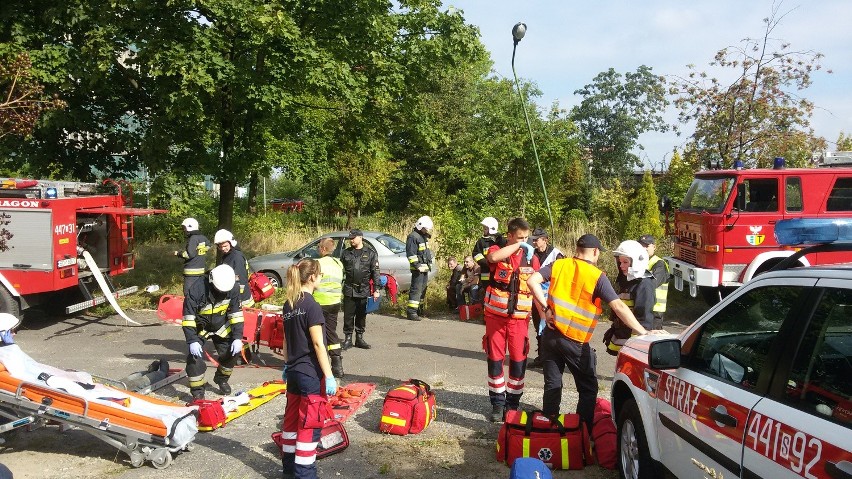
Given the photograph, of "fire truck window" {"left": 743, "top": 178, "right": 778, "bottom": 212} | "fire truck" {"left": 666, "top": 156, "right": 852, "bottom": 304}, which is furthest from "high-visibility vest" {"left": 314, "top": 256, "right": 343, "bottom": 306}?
"fire truck window" {"left": 743, "top": 178, "right": 778, "bottom": 212}

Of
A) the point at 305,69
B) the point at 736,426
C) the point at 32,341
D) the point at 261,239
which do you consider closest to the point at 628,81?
the point at 261,239

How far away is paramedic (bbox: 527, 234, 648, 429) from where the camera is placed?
512 centimetres

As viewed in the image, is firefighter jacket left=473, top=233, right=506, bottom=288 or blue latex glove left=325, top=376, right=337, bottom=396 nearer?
blue latex glove left=325, top=376, right=337, bottom=396

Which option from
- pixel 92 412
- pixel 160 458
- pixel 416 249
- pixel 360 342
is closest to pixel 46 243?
pixel 360 342

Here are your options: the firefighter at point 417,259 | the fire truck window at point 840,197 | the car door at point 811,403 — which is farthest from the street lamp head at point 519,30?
the car door at point 811,403

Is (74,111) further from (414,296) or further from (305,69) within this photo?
(414,296)

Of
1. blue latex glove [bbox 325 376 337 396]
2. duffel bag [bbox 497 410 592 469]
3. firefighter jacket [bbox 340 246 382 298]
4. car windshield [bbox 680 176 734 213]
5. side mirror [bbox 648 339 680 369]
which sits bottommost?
duffel bag [bbox 497 410 592 469]

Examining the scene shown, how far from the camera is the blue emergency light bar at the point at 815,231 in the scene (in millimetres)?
2977

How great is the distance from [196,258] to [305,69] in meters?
5.15

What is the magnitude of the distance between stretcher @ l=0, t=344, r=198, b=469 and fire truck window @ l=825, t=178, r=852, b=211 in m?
9.82

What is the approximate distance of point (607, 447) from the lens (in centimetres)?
509

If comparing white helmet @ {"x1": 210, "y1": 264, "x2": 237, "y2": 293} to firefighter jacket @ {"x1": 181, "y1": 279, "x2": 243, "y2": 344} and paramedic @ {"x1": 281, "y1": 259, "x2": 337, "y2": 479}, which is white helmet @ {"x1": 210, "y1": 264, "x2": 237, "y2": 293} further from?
paramedic @ {"x1": 281, "y1": 259, "x2": 337, "y2": 479}

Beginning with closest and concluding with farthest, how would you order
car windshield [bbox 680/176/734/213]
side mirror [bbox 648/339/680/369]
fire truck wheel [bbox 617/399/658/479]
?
1. side mirror [bbox 648/339/680/369]
2. fire truck wheel [bbox 617/399/658/479]
3. car windshield [bbox 680/176/734/213]

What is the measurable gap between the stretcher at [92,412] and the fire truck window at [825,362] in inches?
173
